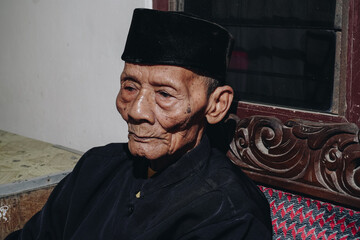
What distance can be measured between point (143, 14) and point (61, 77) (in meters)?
1.97

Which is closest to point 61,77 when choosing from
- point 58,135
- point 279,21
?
point 58,135

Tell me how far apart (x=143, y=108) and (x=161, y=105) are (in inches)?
2.7

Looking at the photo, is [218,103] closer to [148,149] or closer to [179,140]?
[179,140]

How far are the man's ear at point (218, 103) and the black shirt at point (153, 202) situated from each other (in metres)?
0.12

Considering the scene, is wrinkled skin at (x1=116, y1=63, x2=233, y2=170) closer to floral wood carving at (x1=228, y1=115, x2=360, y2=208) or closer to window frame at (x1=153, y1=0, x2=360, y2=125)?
floral wood carving at (x1=228, y1=115, x2=360, y2=208)

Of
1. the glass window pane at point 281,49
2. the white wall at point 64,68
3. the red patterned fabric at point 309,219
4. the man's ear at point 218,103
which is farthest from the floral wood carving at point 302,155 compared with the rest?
the white wall at point 64,68

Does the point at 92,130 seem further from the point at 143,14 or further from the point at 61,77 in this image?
the point at 143,14

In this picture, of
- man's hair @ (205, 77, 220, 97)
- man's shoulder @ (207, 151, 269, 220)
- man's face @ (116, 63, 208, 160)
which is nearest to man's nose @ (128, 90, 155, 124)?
man's face @ (116, 63, 208, 160)

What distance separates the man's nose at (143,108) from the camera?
1.75m

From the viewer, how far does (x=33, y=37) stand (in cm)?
386

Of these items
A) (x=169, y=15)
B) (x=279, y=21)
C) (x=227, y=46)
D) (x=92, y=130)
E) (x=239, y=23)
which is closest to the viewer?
(x=169, y=15)

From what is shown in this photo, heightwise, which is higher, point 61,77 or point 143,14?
point 143,14

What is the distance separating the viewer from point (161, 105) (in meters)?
1.76

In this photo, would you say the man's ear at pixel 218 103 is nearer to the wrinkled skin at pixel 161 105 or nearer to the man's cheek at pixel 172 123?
the wrinkled skin at pixel 161 105
